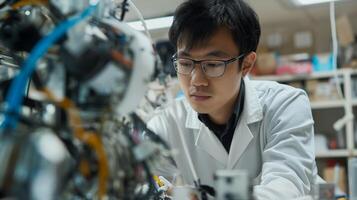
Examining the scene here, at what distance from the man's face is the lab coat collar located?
15cm

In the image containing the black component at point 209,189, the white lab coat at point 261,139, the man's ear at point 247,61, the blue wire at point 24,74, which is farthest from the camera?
the man's ear at point 247,61

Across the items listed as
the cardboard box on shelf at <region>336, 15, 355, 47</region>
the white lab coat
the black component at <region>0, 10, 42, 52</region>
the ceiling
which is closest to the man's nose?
the white lab coat

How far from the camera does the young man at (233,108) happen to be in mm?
1175

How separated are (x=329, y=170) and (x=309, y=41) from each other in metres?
1.46

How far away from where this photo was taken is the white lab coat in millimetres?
1106

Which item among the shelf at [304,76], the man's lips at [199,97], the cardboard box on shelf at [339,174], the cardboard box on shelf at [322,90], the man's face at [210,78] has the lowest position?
the cardboard box on shelf at [339,174]

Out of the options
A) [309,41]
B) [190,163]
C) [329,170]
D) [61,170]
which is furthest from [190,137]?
[309,41]

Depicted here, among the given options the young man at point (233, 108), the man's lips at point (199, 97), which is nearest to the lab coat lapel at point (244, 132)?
the young man at point (233, 108)

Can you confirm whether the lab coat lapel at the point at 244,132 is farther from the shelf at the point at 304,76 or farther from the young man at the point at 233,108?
the shelf at the point at 304,76

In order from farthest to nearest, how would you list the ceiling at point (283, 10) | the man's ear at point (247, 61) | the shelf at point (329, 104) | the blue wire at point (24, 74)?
the shelf at point (329, 104) < the ceiling at point (283, 10) < the man's ear at point (247, 61) < the blue wire at point (24, 74)

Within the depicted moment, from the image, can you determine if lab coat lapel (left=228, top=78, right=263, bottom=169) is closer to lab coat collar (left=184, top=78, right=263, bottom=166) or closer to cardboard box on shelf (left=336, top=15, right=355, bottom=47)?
lab coat collar (left=184, top=78, right=263, bottom=166)

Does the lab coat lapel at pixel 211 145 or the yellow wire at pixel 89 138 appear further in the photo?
the lab coat lapel at pixel 211 145

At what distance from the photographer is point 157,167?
61 centimetres

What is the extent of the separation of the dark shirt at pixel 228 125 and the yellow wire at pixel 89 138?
0.95 metres
